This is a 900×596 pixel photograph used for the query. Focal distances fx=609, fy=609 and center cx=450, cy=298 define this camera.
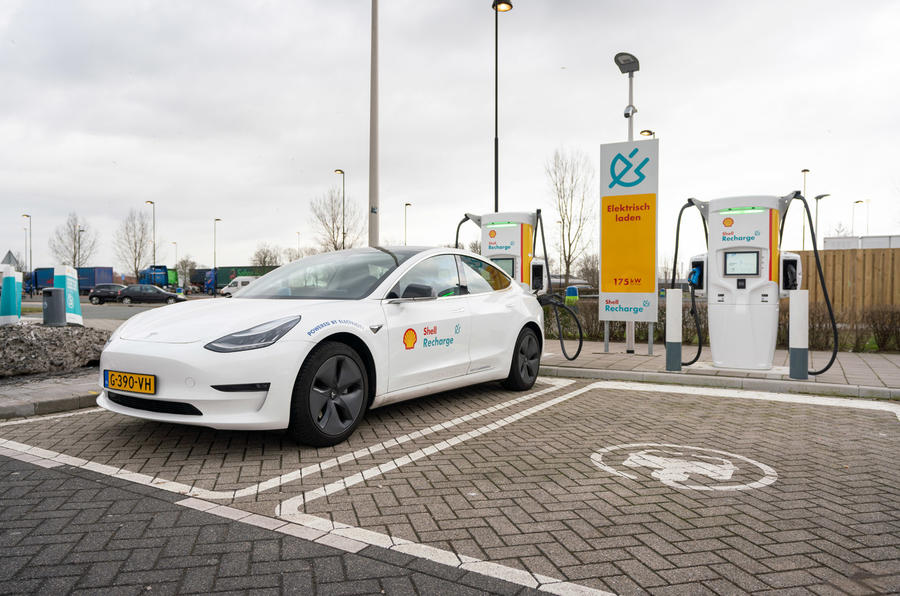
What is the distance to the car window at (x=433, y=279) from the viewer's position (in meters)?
5.21

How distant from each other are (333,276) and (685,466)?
126 inches

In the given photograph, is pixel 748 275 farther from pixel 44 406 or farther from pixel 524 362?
pixel 44 406

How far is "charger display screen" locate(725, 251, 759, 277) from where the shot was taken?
7949 millimetres

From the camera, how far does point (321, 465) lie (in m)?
4.07

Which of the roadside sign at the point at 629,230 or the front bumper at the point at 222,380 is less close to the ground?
the roadside sign at the point at 629,230

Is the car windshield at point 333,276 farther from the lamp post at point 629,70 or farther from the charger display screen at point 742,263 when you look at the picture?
the lamp post at point 629,70

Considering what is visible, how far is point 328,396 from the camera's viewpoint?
175 inches

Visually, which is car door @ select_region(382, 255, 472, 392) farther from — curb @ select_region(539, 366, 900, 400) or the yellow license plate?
curb @ select_region(539, 366, 900, 400)

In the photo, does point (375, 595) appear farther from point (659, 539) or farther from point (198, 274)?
point (198, 274)

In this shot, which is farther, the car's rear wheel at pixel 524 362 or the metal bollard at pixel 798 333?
the metal bollard at pixel 798 333

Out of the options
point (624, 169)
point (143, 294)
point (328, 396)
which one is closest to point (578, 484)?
point (328, 396)

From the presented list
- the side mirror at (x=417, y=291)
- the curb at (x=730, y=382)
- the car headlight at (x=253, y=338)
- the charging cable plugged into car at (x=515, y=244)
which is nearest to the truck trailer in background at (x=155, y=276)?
the charging cable plugged into car at (x=515, y=244)

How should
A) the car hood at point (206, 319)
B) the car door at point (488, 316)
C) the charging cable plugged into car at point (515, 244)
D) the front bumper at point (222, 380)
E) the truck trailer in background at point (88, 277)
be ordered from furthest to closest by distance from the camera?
the truck trailer in background at point (88, 277) → the charging cable plugged into car at point (515, 244) → the car door at point (488, 316) → the car hood at point (206, 319) → the front bumper at point (222, 380)

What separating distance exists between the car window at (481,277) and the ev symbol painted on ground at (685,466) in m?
2.38
